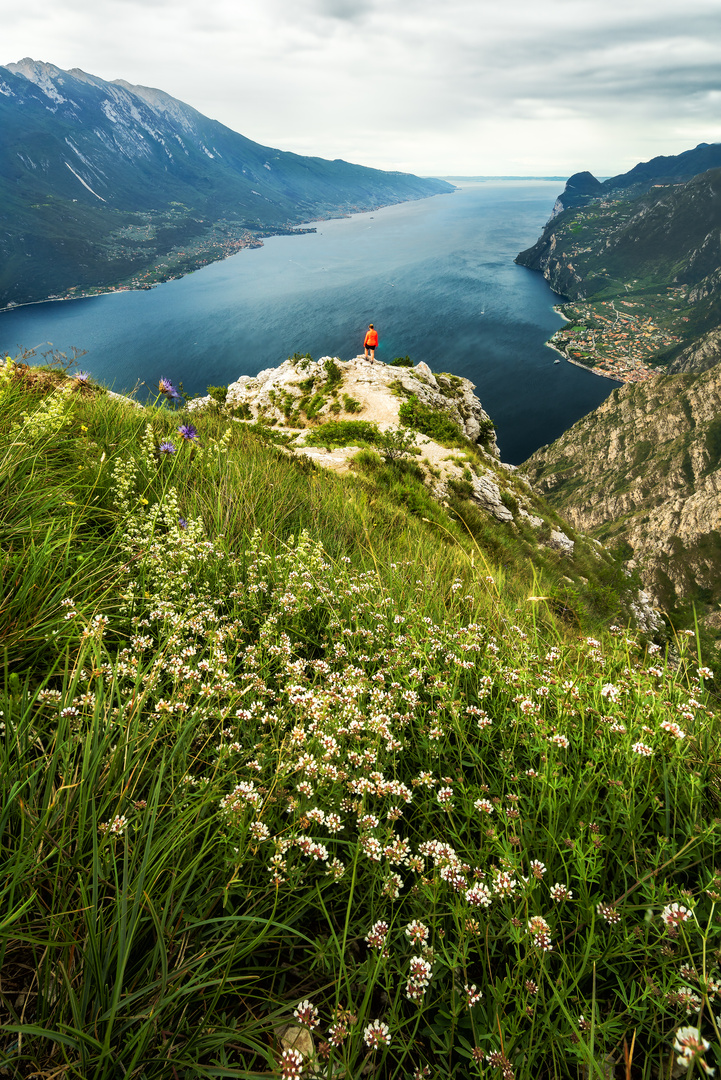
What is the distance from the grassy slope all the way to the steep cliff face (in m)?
102

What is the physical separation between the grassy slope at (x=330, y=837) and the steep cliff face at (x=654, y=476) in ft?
336

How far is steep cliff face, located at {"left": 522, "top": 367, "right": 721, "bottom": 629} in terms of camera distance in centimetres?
9481

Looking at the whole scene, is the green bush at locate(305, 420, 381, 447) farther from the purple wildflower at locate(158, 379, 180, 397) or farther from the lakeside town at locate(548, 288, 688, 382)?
the lakeside town at locate(548, 288, 688, 382)

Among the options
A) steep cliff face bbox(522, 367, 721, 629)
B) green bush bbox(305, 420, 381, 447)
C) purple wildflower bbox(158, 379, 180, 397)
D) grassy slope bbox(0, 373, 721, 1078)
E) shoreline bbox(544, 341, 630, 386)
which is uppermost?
shoreline bbox(544, 341, 630, 386)

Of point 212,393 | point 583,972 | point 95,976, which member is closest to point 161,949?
point 95,976

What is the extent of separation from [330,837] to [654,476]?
138752mm

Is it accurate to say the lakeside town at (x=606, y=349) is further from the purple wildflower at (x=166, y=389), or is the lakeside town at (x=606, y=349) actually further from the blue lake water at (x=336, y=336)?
the purple wildflower at (x=166, y=389)

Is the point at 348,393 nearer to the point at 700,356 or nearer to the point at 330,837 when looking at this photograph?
the point at 330,837

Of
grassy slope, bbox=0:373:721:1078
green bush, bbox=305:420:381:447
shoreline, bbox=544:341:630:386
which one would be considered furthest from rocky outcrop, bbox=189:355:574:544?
shoreline, bbox=544:341:630:386

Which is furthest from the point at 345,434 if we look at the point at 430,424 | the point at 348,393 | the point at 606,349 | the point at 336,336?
the point at 606,349

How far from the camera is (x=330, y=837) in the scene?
7.30 feet

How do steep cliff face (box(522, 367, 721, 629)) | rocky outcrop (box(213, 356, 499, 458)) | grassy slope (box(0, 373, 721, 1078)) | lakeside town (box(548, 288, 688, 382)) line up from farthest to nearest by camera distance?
1. lakeside town (box(548, 288, 688, 382))
2. steep cliff face (box(522, 367, 721, 629))
3. rocky outcrop (box(213, 356, 499, 458))
4. grassy slope (box(0, 373, 721, 1078))

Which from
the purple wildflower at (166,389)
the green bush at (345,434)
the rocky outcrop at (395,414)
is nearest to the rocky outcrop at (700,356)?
the rocky outcrop at (395,414)

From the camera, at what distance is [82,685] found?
107 inches
